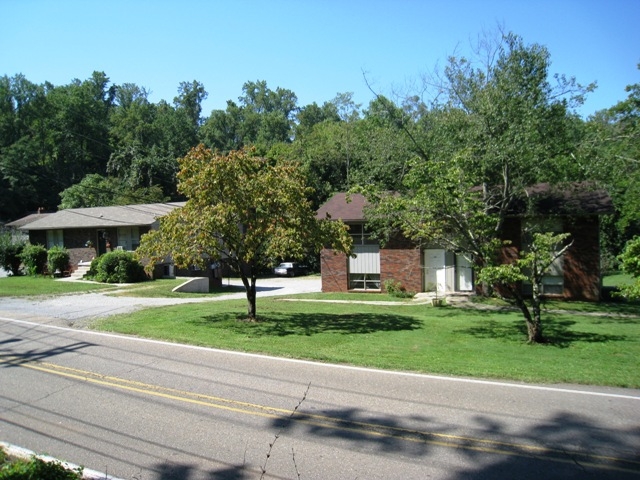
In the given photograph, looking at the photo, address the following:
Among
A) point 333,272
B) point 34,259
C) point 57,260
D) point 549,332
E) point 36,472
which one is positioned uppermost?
point 34,259

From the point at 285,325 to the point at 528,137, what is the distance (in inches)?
477

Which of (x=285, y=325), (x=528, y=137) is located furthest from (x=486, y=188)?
(x=285, y=325)

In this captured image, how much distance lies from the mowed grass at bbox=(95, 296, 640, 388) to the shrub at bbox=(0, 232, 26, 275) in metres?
19.6

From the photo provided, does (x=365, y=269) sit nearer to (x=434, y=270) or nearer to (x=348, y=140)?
(x=434, y=270)

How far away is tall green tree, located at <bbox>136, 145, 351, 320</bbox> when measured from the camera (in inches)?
569

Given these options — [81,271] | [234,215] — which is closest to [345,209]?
[234,215]

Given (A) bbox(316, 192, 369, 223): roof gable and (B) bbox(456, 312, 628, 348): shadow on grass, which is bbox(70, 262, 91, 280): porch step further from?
(B) bbox(456, 312, 628, 348): shadow on grass

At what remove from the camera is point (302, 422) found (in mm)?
7105

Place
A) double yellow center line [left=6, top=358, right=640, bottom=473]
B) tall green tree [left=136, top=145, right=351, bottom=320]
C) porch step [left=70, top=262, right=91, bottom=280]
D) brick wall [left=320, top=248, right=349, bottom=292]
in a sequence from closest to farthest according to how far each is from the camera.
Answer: double yellow center line [left=6, top=358, right=640, bottom=473] < tall green tree [left=136, top=145, right=351, bottom=320] < brick wall [left=320, top=248, right=349, bottom=292] < porch step [left=70, top=262, right=91, bottom=280]

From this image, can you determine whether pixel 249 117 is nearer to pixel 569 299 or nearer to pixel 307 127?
pixel 307 127

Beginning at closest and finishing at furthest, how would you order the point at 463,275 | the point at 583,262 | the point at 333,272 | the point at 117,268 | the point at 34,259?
the point at 583,262 < the point at 463,275 < the point at 117,268 < the point at 333,272 < the point at 34,259

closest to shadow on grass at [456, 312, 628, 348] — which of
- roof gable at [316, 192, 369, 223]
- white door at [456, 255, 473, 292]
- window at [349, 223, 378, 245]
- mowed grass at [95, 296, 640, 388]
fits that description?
mowed grass at [95, 296, 640, 388]

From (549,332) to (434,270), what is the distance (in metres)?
11.1

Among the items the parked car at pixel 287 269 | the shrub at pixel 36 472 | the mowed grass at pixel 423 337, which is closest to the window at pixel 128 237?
the parked car at pixel 287 269
